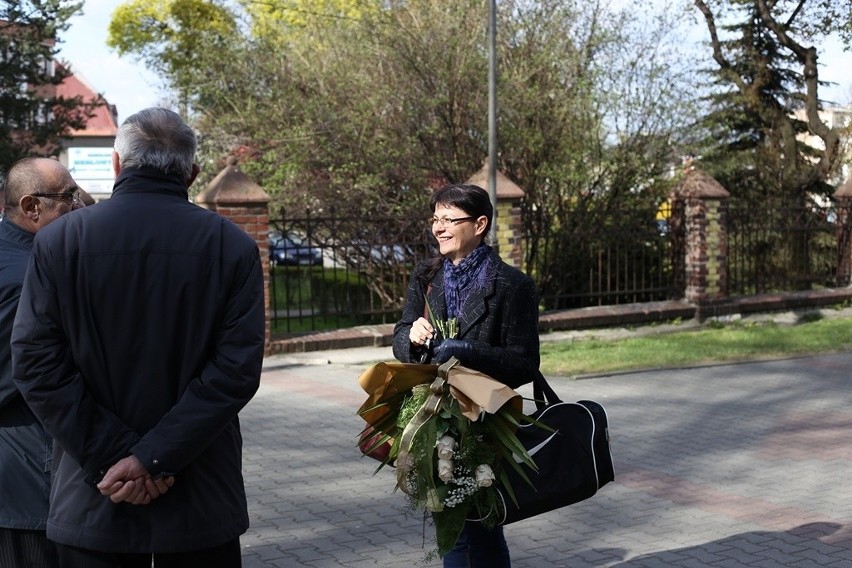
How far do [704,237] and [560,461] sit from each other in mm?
13064

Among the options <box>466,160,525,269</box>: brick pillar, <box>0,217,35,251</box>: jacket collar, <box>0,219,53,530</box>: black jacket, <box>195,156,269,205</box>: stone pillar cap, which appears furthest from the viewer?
<box>466,160,525,269</box>: brick pillar

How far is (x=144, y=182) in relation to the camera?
294 cm

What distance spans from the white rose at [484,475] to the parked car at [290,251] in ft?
32.4

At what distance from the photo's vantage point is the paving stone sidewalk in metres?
5.66

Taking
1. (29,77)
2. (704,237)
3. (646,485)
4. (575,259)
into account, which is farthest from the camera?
(29,77)

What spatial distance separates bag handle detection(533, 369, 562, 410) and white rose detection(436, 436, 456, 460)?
1.52ft

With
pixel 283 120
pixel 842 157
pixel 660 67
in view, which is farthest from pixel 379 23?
pixel 842 157

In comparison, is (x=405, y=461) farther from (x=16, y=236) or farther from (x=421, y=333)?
(x=16, y=236)

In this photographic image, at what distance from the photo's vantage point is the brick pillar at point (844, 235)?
1911 cm

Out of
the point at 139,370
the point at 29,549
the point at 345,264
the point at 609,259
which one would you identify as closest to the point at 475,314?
the point at 139,370

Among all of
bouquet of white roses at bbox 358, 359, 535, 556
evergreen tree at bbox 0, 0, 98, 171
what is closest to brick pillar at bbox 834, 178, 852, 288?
evergreen tree at bbox 0, 0, 98, 171

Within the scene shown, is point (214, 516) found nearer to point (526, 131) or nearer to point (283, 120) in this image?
point (526, 131)

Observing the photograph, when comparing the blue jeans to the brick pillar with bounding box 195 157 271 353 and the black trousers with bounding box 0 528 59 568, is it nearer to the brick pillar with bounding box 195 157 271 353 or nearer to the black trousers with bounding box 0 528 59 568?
the black trousers with bounding box 0 528 59 568

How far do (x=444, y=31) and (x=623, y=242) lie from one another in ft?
13.1
